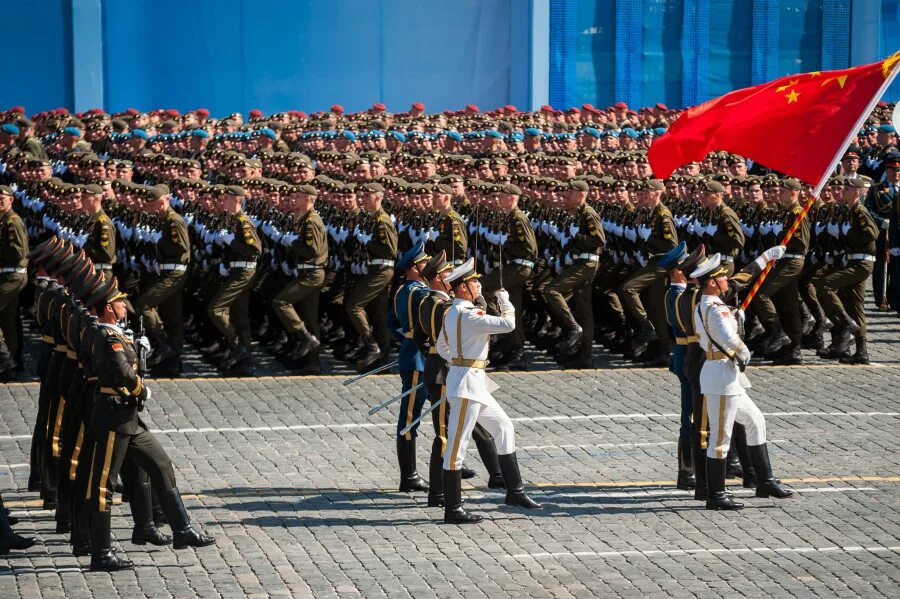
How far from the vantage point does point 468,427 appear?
36.4ft

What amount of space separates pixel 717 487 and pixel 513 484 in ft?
4.29

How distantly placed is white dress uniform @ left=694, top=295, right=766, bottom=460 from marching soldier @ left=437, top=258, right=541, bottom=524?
4.11ft

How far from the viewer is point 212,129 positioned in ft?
91.4

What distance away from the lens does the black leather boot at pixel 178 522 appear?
1012 cm

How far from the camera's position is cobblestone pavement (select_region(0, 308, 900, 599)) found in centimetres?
962

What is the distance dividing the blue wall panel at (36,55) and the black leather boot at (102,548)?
92.1 ft

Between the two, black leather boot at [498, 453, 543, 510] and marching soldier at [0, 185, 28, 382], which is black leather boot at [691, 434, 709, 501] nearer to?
black leather boot at [498, 453, 543, 510]

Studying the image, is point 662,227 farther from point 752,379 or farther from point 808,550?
point 808,550

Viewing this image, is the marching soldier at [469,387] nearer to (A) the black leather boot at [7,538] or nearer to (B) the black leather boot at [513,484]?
(B) the black leather boot at [513,484]

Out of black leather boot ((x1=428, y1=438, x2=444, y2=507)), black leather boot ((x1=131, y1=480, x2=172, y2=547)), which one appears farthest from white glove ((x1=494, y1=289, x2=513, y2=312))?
black leather boot ((x1=131, y1=480, x2=172, y2=547))

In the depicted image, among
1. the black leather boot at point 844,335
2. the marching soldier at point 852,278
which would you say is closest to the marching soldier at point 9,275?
the marching soldier at point 852,278

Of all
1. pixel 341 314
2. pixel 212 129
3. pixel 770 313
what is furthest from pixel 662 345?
pixel 212 129

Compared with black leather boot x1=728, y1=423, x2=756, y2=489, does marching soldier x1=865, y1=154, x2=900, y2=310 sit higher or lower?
higher

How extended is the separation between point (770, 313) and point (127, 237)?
6.34 metres
